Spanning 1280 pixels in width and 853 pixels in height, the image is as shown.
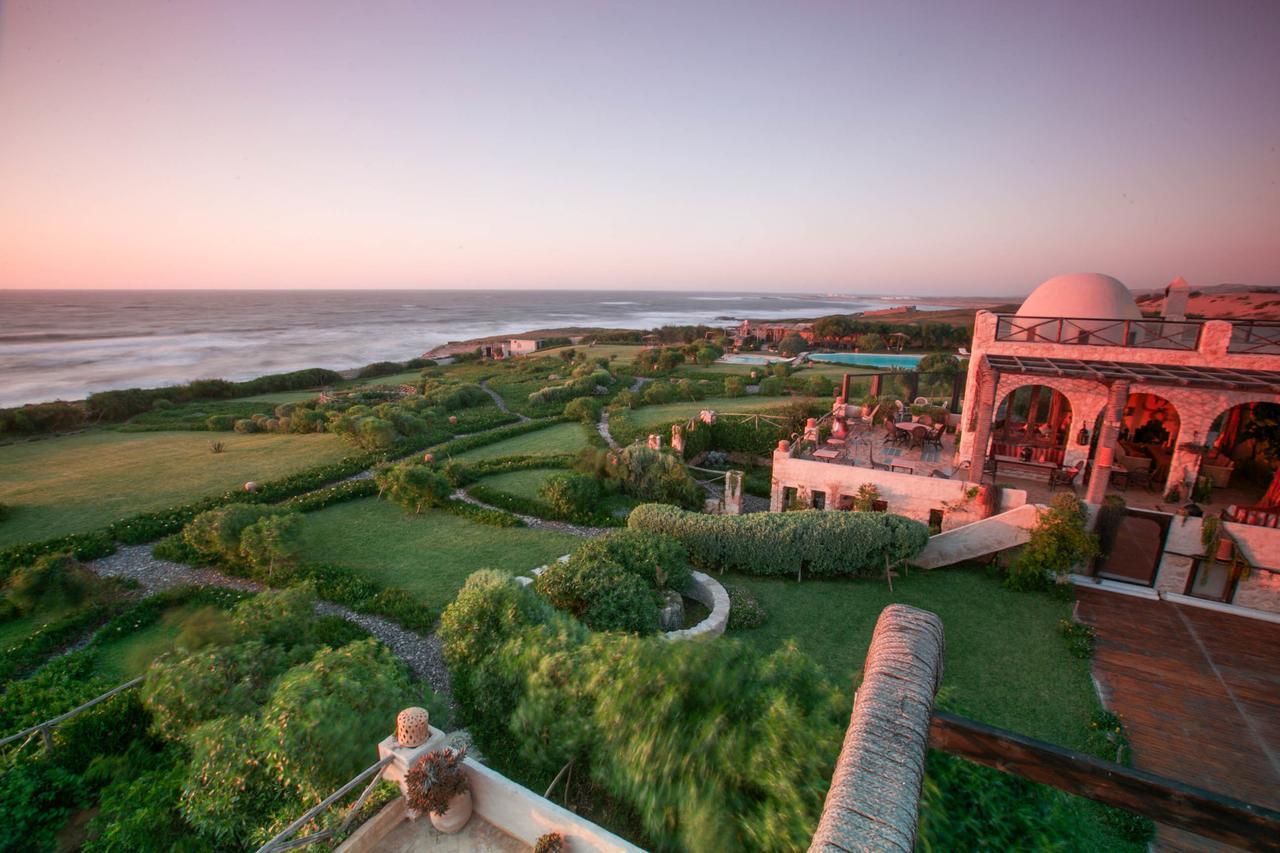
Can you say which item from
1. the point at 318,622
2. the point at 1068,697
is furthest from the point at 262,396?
the point at 1068,697

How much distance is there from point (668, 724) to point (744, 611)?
562 centimetres

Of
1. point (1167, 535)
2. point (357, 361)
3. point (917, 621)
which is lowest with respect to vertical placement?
point (357, 361)

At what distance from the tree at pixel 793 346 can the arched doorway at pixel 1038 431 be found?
31.7 m

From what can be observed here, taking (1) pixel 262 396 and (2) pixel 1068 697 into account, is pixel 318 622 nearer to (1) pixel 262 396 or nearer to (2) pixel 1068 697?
(2) pixel 1068 697

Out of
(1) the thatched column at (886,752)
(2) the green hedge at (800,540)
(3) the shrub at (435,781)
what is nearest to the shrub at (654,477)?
(2) the green hedge at (800,540)

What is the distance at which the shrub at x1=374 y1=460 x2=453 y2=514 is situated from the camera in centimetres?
1552

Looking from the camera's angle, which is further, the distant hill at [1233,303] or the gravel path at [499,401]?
the gravel path at [499,401]

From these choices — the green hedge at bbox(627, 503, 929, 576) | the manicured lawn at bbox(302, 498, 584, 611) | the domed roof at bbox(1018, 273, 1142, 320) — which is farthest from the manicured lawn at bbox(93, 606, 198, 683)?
the domed roof at bbox(1018, 273, 1142, 320)

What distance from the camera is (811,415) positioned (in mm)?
22625

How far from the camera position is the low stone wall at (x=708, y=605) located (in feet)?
31.4

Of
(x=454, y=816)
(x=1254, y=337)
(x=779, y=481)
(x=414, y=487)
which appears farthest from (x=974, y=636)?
(x=414, y=487)

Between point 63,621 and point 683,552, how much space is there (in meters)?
11.5

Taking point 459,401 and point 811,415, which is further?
point 459,401

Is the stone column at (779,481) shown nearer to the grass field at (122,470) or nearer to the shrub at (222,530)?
the shrub at (222,530)
